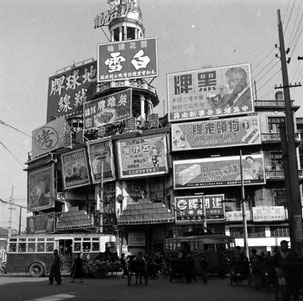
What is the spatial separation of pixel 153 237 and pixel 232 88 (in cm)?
1879

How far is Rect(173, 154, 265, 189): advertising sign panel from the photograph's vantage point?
40750mm

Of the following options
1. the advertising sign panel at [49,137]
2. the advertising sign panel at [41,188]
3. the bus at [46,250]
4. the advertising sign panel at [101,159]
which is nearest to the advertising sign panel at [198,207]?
the advertising sign panel at [101,159]

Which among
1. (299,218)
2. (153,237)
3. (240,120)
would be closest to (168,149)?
(240,120)

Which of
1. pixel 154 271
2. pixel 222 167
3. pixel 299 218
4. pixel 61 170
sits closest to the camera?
pixel 299 218

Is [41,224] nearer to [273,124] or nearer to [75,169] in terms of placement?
[75,169]

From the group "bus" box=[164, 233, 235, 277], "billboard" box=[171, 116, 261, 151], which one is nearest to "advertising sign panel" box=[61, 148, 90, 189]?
"billboard" box=[171, 116, 261, 151]

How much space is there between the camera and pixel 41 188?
54.6 meters

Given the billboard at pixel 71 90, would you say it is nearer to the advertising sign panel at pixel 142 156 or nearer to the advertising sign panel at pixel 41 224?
the advertising sign panel at pixel 142 156

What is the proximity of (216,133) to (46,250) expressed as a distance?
22.0 m

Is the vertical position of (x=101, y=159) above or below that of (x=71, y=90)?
below

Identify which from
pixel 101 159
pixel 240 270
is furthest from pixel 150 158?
pixel 240 270

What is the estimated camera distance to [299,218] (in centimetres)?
1238

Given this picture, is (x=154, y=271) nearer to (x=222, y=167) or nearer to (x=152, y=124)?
(x=222, y=167)

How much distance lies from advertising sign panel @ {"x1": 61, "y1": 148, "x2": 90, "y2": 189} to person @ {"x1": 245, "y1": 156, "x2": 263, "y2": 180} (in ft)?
61.9
